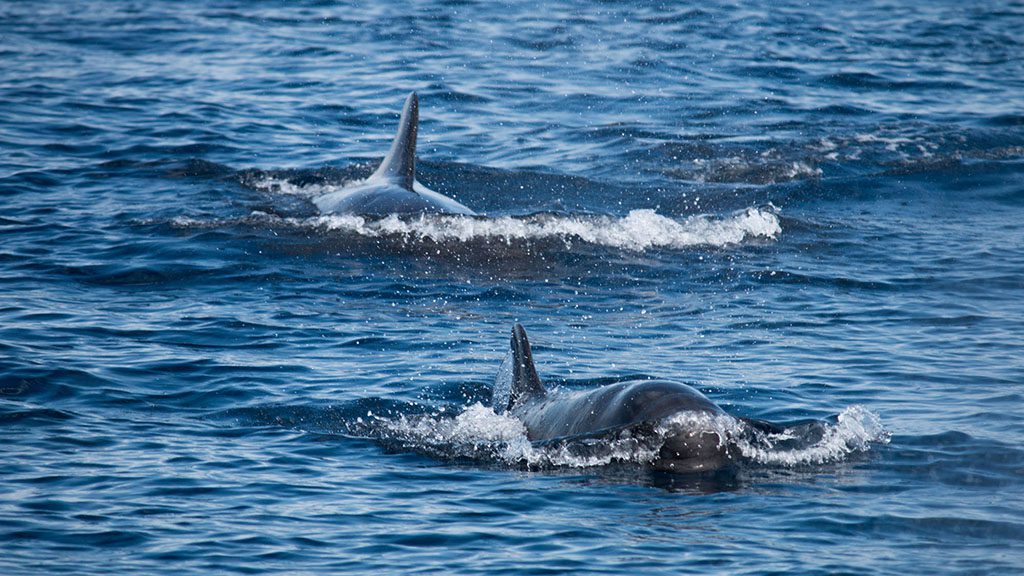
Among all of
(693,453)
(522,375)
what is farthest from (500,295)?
(693,453)

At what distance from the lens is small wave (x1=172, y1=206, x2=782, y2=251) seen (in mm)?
18422

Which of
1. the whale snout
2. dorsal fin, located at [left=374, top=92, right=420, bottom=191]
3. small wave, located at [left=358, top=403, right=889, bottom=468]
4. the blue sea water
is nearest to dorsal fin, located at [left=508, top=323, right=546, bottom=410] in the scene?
small wave, located at [left=358, top=403, right=889, bottom=468]

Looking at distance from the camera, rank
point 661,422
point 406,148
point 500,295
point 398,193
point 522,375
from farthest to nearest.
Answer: point 406,148 < point 398,193 < point 500,295 < point 522,375 < point 661,422

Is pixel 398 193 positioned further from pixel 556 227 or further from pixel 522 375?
pixel 522 375

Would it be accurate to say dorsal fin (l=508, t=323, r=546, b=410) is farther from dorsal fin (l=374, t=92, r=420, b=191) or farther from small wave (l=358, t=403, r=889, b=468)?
dorsal fin (l=374, t=92, r=420, b=191)

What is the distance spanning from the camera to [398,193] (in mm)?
19219

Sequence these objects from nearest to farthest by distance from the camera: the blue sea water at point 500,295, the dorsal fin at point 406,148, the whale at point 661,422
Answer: the blue sea water at point 500,295
the whale at point 661,422
the dorsal fin at point 406,148

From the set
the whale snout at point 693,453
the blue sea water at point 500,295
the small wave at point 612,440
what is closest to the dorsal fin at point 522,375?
the small wave at point 612,440

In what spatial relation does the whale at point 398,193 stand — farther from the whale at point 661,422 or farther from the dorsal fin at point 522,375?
the whale at point 661,422

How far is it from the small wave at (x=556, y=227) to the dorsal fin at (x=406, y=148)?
123 cm

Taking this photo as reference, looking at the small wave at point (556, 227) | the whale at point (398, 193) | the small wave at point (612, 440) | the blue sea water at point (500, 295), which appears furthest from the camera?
the whale at point (398, 193)

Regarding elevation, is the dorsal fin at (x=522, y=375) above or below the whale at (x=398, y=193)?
below

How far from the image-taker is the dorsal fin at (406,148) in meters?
19.7

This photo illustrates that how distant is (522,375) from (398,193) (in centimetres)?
757
